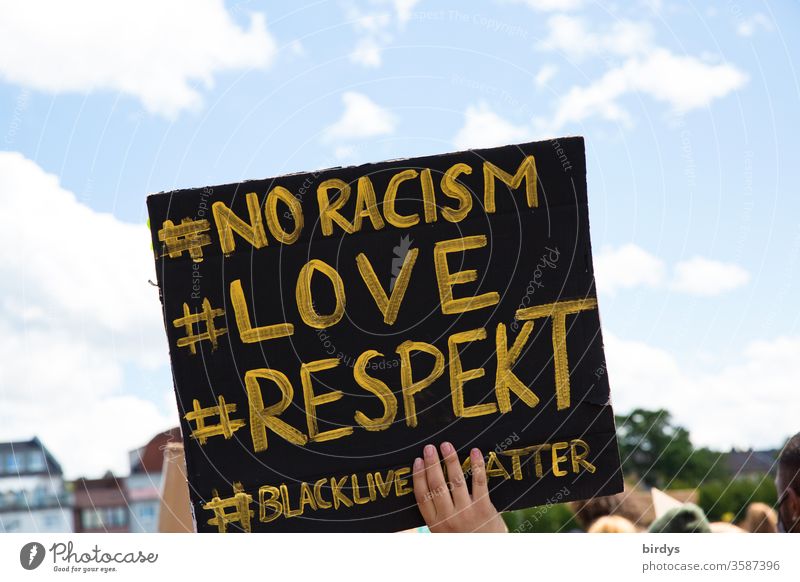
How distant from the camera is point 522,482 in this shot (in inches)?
114

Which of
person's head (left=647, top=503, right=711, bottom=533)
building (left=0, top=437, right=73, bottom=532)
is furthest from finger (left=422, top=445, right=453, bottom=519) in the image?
person's head (left=647, top=503, right=711, bottom=533)

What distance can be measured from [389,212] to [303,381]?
588mm

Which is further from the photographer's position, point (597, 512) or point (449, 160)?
point (597, 512)

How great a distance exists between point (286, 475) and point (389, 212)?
0.87 metres

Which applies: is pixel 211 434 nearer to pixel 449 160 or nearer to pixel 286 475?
pixel 286 475

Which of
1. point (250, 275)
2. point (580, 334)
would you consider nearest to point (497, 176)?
point (580, 334)

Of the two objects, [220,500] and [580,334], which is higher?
→ [580,334]

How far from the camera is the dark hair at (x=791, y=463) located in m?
3.14

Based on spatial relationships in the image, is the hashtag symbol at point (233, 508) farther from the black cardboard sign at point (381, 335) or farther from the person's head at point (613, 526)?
the person's head at point (613, 526)

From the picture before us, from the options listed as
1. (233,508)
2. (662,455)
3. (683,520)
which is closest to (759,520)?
(683,520)

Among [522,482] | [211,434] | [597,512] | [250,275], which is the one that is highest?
[250,275]

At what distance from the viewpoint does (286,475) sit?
286 cm

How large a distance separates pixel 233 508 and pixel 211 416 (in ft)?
0.95
